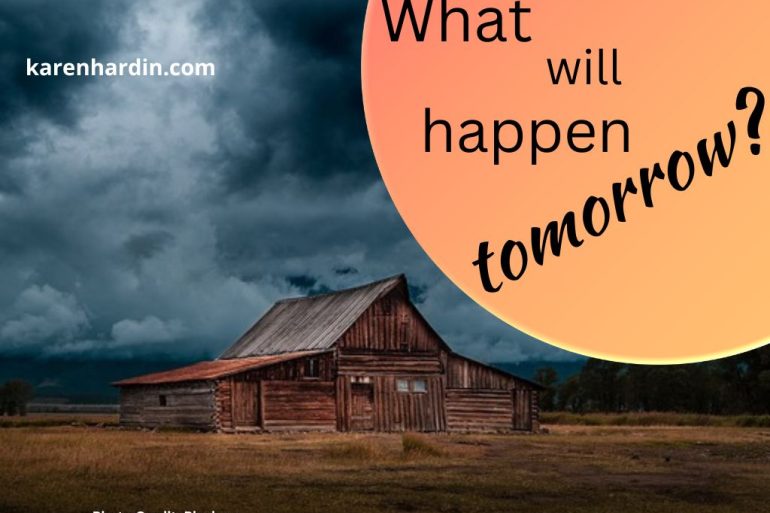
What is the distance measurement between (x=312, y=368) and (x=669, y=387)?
4770 centimetres

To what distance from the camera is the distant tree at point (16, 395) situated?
88625 millimetres

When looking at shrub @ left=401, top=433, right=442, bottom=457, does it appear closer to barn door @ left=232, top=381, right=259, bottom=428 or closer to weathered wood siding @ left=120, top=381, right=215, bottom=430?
barn door @ left=232, top=381, right=259, bottom=428

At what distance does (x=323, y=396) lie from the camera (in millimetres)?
42375

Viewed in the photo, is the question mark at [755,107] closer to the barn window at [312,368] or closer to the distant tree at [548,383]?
the barn window at [312,368]

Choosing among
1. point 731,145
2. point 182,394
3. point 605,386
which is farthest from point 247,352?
point 605,386

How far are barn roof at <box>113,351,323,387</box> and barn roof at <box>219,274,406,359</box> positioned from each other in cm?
76

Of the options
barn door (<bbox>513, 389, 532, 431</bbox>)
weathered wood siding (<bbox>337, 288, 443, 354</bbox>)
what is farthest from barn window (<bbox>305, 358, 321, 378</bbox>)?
barn door (<bbox>513, 389, 532, 431</bbox>)

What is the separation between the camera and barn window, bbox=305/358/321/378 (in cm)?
4244

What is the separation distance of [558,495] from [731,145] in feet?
21.4

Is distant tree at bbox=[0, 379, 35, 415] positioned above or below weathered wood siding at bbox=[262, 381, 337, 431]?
below

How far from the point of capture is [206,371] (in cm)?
4531

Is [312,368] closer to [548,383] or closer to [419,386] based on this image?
[419,386]

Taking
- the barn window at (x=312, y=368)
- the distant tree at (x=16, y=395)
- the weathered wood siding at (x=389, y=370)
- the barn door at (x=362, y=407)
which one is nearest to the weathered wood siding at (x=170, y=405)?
the barn window at (x=312, y=368)

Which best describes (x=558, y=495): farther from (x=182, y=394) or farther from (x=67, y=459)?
(x=182, y=394)
